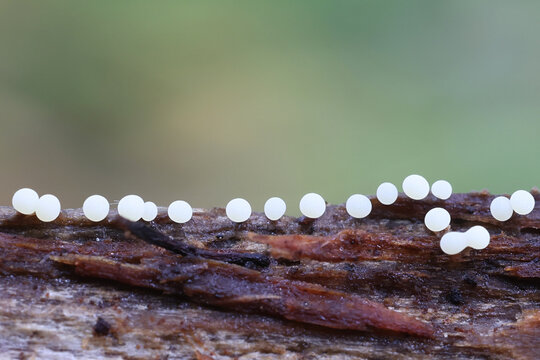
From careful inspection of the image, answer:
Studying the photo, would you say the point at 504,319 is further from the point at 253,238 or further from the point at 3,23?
the point at 3,23

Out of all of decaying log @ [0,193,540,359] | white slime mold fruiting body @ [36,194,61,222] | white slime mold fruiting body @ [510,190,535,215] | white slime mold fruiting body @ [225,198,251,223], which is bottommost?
decaying log @ [0,193,540,359]

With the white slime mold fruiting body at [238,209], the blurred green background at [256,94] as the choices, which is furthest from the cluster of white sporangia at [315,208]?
the blurred green background at [256,94]

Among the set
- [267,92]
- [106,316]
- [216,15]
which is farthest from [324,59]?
[106,316]

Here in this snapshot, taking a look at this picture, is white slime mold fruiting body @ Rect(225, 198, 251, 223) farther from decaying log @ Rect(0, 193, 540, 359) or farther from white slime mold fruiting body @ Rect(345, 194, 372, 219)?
white slime mold fruiting body @ Rect(345, 194, 372, 219)

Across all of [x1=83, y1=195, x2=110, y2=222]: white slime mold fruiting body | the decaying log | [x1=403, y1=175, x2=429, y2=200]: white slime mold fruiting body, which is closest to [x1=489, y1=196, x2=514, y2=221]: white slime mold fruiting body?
the decaying log

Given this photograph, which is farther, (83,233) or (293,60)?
(293,60)
